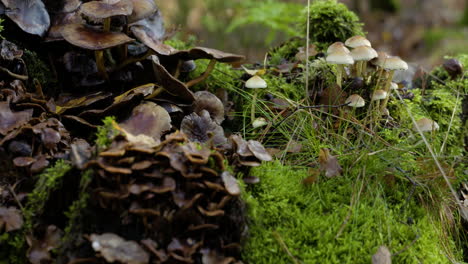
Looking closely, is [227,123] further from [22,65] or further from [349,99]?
[22,65]

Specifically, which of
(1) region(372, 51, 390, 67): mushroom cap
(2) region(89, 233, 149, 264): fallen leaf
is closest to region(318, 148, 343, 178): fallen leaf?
(1) region(372, 51, 390, 67): mushroom cap

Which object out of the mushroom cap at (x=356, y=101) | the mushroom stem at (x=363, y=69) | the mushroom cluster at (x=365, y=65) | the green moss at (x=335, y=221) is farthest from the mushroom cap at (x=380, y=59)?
the green moss at (x=335, y=221)

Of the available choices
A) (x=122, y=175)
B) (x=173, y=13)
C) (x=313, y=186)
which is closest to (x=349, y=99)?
(x=313, y=186)

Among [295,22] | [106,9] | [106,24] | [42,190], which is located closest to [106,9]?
[106,9]

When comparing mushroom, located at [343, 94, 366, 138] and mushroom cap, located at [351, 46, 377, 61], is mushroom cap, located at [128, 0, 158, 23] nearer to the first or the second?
mushroom cap, located at [351, 46, 377, 61]

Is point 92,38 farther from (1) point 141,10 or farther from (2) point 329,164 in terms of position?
(2) point 329,164
